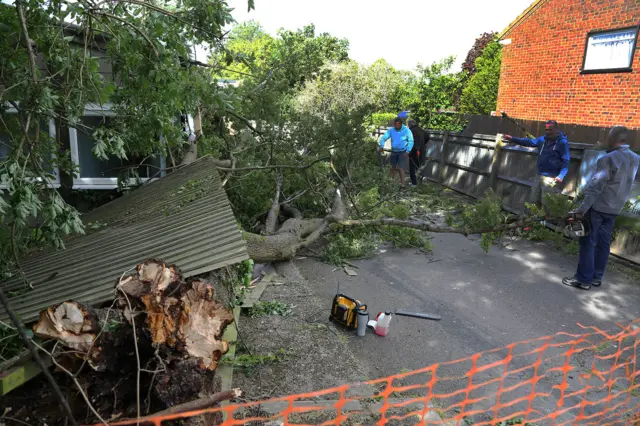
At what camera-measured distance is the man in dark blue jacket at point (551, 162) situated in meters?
7.74

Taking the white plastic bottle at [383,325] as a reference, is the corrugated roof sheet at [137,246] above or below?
above

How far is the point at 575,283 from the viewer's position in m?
5.98

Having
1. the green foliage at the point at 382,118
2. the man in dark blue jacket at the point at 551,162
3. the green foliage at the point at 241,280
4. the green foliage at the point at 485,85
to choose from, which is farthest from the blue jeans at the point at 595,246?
the green foliage at the point at 382,118

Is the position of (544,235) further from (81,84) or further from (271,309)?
(81,84)

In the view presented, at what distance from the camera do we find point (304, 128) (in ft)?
31.0

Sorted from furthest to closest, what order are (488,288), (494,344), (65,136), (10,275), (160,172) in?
(160,172) → (65,136) → (488,288) → (494,344) → (10,275)

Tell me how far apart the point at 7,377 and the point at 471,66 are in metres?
28.3

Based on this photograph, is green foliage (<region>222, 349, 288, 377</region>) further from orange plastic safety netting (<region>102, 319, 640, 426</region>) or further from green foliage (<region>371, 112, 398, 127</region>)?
green foliage (<region>371, 112, 398, 127</region>)

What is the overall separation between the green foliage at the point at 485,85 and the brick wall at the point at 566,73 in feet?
11.2

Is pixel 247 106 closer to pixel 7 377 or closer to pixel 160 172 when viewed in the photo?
pixel 160 172

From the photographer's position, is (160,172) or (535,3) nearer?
(160,172)

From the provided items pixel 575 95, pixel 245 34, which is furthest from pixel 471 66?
pixel 245 34

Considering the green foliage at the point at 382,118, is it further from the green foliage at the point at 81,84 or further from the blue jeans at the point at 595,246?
the green foliage at the point at 81,84

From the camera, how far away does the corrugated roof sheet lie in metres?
3.22
